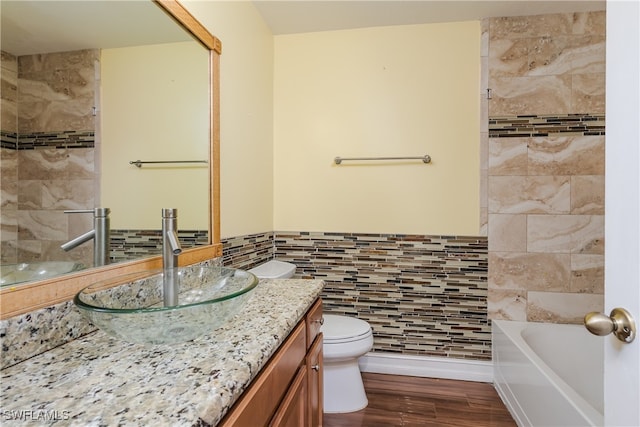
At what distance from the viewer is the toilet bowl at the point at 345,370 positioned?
177cm

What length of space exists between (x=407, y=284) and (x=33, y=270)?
77.5 inches

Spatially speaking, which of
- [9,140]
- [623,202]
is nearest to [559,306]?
[623,202]

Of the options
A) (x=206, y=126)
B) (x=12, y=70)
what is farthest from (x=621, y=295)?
(x=206, y=126)

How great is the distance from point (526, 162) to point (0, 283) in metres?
→ 2.52

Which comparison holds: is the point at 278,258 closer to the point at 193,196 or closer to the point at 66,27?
the point at 193,196

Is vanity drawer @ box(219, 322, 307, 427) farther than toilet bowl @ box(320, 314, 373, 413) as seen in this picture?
No

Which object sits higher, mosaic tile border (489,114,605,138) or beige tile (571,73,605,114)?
beige tile (571,73,605,114)

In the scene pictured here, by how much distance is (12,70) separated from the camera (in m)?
0.75

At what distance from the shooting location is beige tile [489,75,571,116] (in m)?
2.11

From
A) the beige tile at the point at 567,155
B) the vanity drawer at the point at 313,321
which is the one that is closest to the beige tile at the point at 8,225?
the vanity drawer at the point at 313,321

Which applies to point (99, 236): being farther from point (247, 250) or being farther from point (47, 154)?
point (247, 250)

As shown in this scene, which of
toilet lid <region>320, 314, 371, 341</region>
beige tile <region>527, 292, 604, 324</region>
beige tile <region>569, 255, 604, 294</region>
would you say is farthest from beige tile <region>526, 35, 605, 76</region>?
toilet lid <region>320, 314, 371, 341</region>

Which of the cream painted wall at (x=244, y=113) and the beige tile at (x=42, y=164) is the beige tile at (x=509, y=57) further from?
the beige tile at (x=42, y=164)

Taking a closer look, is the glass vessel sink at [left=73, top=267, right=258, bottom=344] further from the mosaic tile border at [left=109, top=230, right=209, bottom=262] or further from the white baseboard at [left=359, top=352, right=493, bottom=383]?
the white baseboard at [left=359, top=352, right=493, bottom=383]
